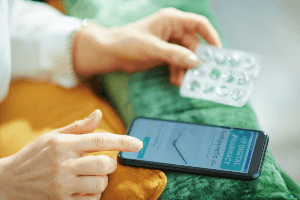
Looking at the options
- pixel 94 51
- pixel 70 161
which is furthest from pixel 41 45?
pixel 70 161

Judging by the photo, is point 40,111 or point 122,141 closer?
point 122,141

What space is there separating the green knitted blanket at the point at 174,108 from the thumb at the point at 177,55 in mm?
50

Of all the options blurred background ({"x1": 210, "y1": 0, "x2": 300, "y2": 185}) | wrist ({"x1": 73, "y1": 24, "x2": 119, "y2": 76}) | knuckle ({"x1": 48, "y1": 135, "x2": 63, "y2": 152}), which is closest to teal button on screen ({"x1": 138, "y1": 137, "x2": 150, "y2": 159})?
knuckle ({"x1": 48, "y1": 135, "x2": 63, "y2": 152})

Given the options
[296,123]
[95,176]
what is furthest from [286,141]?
[95,176]

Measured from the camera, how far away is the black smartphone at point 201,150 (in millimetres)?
374

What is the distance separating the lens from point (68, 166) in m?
0.36

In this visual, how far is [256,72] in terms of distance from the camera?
511 mm

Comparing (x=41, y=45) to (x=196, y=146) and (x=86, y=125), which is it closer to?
(x=86, y=125)

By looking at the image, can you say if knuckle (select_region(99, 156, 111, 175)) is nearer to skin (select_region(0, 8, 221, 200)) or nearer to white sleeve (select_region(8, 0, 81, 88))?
skin (select_region(0, 8, 221, 200))

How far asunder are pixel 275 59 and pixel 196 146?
0.71m

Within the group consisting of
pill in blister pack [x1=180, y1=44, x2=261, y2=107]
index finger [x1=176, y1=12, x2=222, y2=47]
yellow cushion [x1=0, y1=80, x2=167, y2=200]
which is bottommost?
yellow cushion [x1=0, y1=80, x2=167, y2=200]

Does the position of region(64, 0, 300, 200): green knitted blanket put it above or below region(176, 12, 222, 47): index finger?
below

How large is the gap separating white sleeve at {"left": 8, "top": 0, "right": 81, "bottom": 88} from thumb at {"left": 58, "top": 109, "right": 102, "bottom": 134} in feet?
0.79

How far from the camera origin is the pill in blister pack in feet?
1.62
